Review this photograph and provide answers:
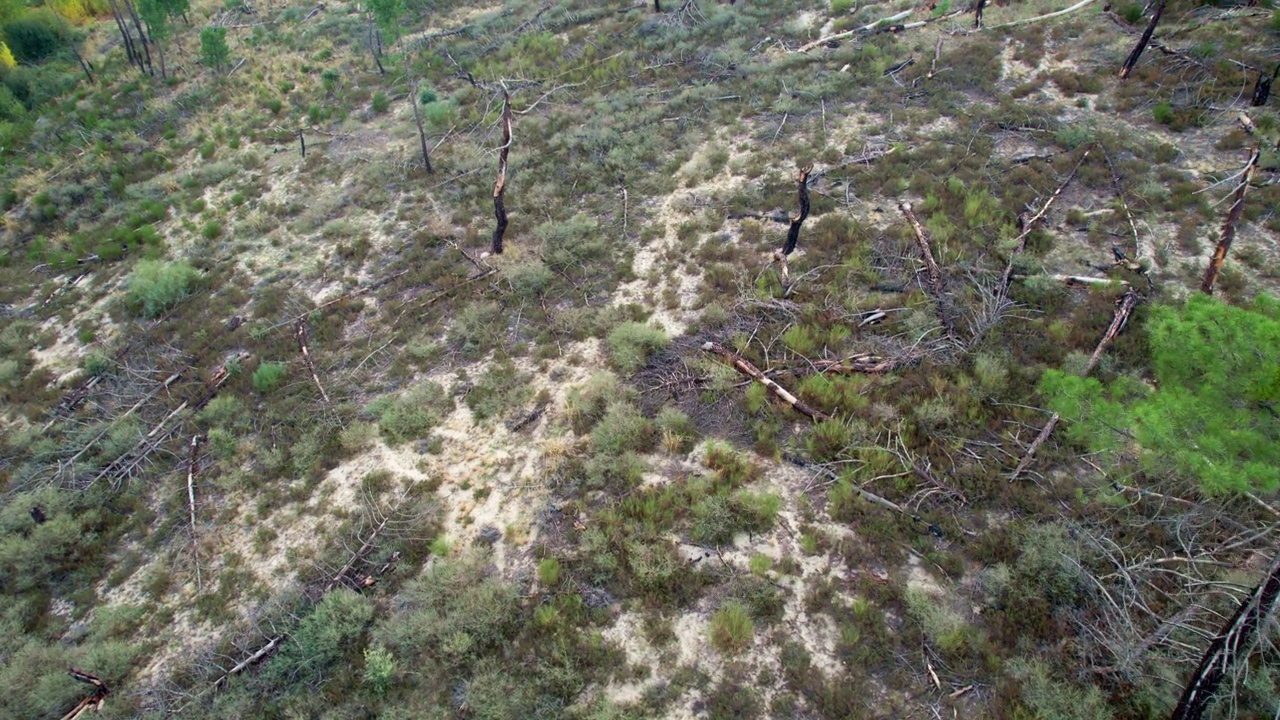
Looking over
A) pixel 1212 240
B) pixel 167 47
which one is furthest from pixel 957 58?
pixel 167 47

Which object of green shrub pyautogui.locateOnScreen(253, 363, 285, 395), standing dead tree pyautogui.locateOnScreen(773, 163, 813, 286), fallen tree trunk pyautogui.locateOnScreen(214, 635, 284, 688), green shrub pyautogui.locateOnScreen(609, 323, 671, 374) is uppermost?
standing dead tree pyautogui.locateOnScreen(773, 163, 813, 286)

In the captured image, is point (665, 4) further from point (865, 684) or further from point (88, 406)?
point (865, 684)

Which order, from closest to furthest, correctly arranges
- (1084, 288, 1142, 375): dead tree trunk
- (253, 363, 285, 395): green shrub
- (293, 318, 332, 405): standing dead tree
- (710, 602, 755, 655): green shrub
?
(710, 602, 755, 655): green shrub < (1084, 288, 1142, 375): dead tree trunk < (293, 318, 332, 405): standing dead tree < (253, 363, 285, 395): green shrub

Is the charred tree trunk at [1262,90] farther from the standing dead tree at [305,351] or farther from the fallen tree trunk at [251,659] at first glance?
the fallen tree trunk at [251,659]

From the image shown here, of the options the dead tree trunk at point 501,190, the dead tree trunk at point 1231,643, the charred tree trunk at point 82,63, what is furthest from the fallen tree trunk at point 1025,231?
the charred tree trunk at point 82,63

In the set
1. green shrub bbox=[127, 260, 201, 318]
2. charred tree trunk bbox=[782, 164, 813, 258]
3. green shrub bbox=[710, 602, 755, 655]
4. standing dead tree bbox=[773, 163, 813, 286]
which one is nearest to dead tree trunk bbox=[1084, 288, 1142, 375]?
standing dead tree bbox=[773, 163, 813, 286]

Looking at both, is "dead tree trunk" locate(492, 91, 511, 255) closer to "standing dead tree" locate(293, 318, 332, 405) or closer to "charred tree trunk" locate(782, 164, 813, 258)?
"standing dead tree" locate(293, 318, 332, 405)
